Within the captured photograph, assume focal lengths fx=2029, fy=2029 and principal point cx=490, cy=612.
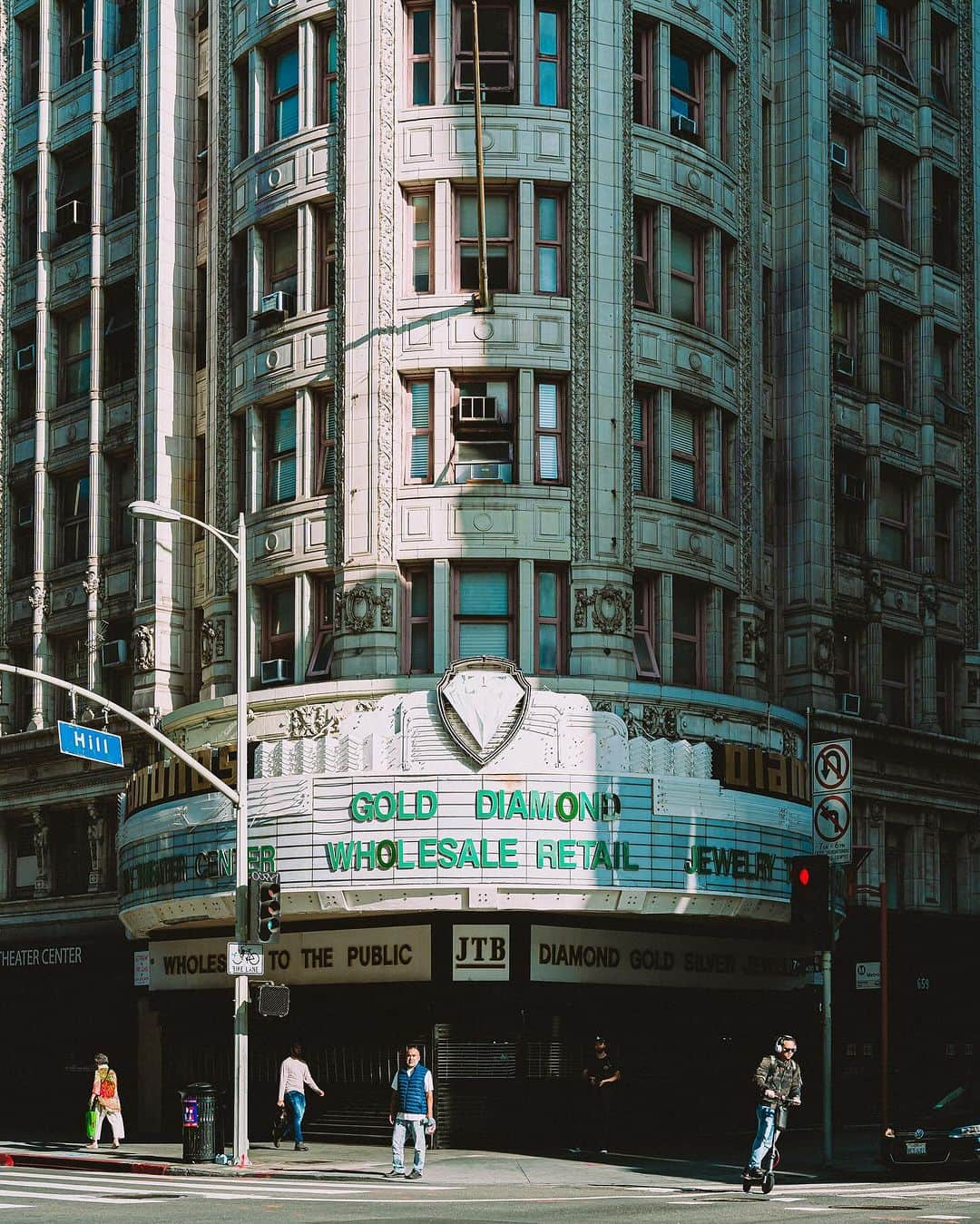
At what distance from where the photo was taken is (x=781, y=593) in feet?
143

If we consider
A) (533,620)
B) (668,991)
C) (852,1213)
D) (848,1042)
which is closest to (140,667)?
(533,620)

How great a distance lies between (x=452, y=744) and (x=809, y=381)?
14212 millimetres

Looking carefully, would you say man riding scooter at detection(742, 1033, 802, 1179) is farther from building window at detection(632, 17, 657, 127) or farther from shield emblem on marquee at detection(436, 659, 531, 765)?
building window at detection(632, 17, 657, 127)

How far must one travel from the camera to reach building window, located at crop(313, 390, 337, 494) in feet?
126

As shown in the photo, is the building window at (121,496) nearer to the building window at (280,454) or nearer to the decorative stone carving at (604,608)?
the building window at (280,454)

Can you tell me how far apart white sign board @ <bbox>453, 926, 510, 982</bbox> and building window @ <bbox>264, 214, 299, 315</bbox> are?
12.8 metres

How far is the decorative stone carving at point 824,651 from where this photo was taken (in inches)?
1690

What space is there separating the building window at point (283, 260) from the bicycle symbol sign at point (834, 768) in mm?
14047

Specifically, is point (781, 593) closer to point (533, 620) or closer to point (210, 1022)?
point (533, 620)

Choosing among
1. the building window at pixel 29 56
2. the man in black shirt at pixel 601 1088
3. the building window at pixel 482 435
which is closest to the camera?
the man in black shirt at pixel 601 1088

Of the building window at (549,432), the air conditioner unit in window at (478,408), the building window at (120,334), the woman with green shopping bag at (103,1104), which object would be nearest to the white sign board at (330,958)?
the woman with green shopping bag at (103,1104)

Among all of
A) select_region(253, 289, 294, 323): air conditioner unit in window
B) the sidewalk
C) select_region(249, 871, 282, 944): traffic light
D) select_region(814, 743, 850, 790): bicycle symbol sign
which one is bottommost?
the sidewalk

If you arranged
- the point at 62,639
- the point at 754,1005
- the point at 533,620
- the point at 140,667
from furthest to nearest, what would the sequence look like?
the point at 62,639
the point at 140,667
the point at 754,1005
the point at 533,620

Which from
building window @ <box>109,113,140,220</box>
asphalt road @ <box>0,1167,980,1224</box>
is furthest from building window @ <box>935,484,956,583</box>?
asphalt road @ <box>0,1167,980,1224</box>
